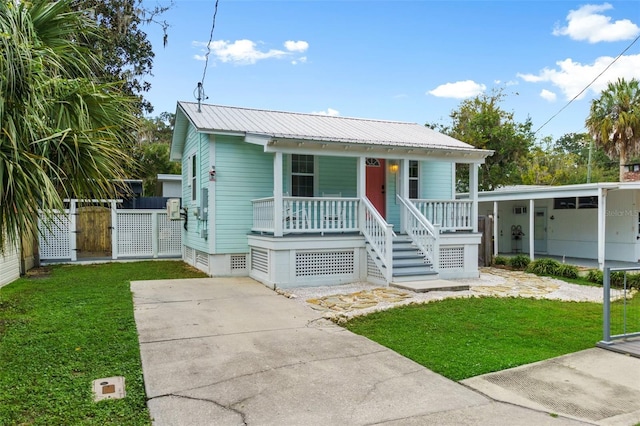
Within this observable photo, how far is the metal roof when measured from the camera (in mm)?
11141

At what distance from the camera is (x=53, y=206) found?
13.6 ft

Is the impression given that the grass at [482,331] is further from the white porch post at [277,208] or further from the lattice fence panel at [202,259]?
the lattice fence panel at [202,259]

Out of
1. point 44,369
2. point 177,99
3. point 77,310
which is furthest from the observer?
point 177,99

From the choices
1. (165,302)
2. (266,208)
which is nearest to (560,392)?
(165,302)

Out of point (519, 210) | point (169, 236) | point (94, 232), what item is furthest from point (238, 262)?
point (519, 210)

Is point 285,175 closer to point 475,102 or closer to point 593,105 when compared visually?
point 475,102

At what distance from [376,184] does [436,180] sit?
7.28 feet

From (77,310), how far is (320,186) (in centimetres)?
692

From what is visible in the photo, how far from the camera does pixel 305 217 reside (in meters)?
10.2

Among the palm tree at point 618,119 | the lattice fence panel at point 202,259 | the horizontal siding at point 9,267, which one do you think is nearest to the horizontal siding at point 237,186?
the lattice fence panel at point 202,259

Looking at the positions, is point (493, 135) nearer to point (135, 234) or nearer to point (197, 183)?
point (197, 183)

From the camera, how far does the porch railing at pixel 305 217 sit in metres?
10.0

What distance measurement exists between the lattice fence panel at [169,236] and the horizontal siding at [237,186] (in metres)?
4.54

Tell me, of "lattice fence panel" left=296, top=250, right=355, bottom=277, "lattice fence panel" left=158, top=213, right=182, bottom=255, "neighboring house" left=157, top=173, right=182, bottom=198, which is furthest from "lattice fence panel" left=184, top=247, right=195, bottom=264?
"neighboring house" left=157, top=173, right=182, bottom=198
